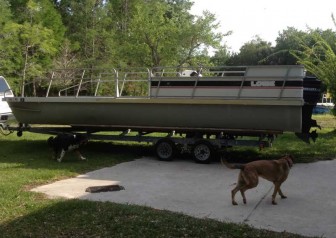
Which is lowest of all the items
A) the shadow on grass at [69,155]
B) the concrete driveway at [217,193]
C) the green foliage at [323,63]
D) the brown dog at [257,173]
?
the shadow on grass at [69,155]

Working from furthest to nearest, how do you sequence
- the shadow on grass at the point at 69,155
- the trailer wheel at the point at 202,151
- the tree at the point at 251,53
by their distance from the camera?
the tree at the point at 251,53, the trailer wheel at the point at 202,151, the shadow on grass at the point at 69,155

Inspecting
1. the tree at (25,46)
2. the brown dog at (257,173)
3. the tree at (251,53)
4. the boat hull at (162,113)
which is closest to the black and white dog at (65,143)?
the boat hull at (162,113)

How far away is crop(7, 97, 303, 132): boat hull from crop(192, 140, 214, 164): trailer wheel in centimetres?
43

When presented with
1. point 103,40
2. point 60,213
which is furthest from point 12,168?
point 103,40

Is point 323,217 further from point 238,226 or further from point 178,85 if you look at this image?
point 178,85

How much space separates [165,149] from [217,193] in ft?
12.1

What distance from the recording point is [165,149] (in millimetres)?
11000

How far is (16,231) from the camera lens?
5.46 meters

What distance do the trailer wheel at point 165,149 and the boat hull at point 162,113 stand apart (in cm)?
41

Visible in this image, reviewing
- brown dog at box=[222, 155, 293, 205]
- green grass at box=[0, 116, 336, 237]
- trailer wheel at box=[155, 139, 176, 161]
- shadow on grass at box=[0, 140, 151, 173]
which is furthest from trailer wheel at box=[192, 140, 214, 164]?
brown dog at box=[222, 155, 293, 205]

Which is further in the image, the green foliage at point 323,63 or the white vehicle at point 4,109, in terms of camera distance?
the green foliage at point 323,63

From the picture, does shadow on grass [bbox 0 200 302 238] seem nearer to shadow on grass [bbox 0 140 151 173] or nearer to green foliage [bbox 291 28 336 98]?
shadow on grass [bbox 0 140 151 173]

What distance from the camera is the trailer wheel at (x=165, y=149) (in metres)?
10.9

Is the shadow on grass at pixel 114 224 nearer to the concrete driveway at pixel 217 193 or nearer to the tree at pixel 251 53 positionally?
the concrete driveway at pixel 217 193
